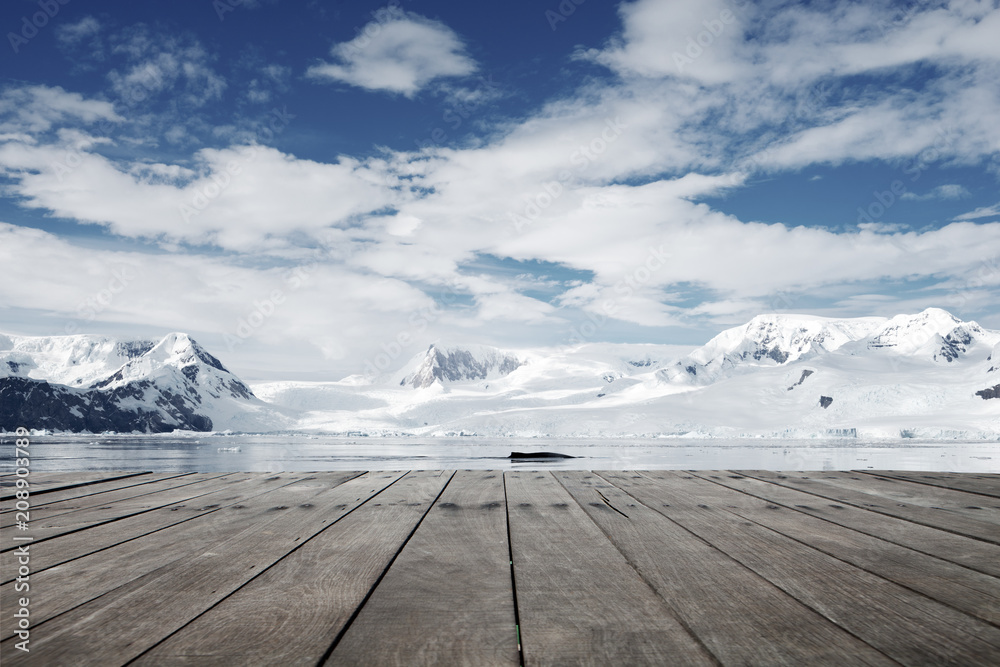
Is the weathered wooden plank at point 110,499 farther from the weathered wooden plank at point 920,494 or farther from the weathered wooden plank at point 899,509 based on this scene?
the weathered wooden plank at point 920,494

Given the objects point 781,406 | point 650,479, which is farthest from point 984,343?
point 650,479

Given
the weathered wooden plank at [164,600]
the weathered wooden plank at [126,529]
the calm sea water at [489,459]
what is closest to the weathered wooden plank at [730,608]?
the weathered wooden plank at [164,600]

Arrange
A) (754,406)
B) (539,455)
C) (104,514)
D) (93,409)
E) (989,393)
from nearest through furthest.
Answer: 1. (104,514)
2. (539,455)
3. (989,393)
4. (754,406)
5. (93,409)

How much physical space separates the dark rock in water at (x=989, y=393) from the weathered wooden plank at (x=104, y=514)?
232ft

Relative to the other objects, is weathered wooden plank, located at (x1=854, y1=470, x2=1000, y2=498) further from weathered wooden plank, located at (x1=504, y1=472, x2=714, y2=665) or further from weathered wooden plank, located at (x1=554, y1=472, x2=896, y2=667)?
weathered wooden plank, located at (x1=504, y1=472, x2=714, y2=665)

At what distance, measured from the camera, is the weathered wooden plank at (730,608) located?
1.03m

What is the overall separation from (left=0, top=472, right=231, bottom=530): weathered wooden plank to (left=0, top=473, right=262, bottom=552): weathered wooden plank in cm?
1

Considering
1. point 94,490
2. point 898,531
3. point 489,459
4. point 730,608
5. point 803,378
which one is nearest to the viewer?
point 730,608

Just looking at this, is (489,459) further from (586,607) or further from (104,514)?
(586,607)

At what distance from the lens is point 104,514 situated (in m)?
2.51

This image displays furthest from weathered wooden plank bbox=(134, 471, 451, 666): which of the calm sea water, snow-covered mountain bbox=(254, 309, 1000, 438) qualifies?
snow-covered mountain bbox=(254, 309, 1000, 438)

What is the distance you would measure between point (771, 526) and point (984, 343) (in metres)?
226

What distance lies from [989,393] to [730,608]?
72.3 meters

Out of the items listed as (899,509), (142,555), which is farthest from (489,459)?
(142,555)
